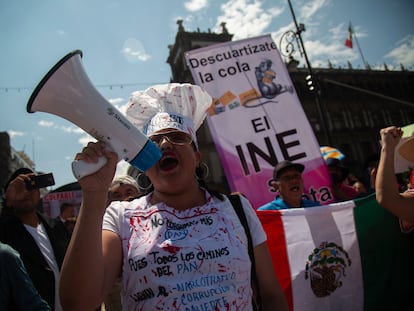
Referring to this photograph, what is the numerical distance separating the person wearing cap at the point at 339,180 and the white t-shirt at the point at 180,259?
276cm

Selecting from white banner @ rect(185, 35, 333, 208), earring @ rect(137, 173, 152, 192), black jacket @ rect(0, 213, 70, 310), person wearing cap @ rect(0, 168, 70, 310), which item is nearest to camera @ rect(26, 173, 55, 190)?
person wearing cap @ rect(0, 168, 70, 310)

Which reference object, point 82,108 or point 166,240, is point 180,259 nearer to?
point 166,240

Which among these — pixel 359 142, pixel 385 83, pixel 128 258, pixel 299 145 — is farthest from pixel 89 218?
pixel 385 83

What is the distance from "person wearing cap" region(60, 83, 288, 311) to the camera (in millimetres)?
868

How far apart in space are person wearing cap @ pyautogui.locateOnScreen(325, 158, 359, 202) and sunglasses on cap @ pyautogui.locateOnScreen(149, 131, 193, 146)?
2.73 metres

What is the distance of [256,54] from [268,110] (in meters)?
0.79

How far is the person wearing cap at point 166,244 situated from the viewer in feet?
2.85

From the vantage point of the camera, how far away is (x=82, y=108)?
0.95 meters

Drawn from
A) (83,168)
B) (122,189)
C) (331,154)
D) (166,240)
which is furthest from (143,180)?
(331,154)

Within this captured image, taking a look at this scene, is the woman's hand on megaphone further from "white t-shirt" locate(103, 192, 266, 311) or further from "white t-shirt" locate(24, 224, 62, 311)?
"white t-shirt" locate(24, 224, 62, 311)

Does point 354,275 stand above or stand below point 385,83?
below

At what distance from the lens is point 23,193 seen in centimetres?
224

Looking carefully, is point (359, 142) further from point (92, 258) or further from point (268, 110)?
point (92, 258)

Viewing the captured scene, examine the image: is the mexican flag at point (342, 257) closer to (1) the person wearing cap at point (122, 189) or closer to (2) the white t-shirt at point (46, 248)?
(1) the person wearing cap at point (122, 189)
